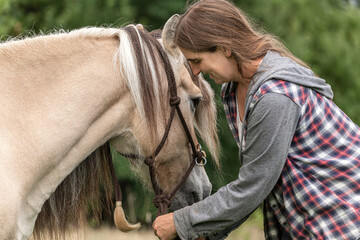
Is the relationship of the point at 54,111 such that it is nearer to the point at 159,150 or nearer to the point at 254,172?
the point at 159,150

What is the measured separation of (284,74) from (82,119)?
971 millimetres

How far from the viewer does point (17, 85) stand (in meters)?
2.38

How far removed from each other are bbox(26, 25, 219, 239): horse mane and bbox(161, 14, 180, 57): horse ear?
0.16 feet

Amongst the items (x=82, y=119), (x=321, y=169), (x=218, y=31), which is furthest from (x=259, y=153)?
(x=82, y=119)

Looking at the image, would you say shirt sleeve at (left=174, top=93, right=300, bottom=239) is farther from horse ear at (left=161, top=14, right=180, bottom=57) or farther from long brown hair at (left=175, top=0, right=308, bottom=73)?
horse ear at (left=161, top=14, right=180, bottom=57)

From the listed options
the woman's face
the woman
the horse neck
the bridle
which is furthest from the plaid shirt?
the horse neck

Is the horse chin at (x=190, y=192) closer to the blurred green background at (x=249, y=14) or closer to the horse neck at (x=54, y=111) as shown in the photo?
the horse neck at (x=54, y=111)

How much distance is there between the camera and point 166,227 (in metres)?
2.54

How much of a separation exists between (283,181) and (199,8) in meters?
0.90

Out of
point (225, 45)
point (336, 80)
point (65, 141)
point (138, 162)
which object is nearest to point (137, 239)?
point (138, 162)

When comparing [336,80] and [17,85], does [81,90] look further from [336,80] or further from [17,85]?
[336,80]

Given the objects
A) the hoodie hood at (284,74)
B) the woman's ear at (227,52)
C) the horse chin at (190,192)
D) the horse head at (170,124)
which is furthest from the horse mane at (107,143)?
the hoodie hood at (284,74)

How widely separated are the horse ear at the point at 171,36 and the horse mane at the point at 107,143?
49mm

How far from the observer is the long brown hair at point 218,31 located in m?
2.36
